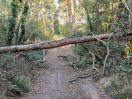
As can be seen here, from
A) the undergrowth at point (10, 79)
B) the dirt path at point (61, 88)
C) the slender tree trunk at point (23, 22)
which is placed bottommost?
the dirt path at point (61, 88)

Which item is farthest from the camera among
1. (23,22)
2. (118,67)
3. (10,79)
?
(23,22)

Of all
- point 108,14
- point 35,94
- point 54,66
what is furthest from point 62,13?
point 35,94

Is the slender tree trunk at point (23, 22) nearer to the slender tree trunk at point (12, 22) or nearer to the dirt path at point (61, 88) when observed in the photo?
the slender tree trunk at point (12, 22)

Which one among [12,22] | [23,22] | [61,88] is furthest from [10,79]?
[23,22]

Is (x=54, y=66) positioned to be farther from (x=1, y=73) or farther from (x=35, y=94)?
(x=1, y=73)

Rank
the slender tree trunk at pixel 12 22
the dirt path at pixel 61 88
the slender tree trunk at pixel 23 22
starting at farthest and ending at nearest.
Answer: the slender tree trunk at pixel 23 22, the slender tree trunk at pixel 12 22, the dirt path at pixel 61 88

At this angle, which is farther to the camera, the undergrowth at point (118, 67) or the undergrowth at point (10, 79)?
the undergrowth at point (10, 79)

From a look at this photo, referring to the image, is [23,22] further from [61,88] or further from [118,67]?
[118,67]

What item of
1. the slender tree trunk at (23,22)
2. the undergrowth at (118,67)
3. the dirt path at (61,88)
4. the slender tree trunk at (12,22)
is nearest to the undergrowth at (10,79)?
the dirt path at (61,88)

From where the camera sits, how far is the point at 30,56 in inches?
765

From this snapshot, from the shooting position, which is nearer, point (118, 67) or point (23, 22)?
point (118, 67)

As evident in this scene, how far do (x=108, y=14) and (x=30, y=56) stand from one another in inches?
260

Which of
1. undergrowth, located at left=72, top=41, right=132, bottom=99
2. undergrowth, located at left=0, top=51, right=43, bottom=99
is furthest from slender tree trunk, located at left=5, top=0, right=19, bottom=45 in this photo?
undergrowth, located at left=72, top=41, right=132, bottom=99

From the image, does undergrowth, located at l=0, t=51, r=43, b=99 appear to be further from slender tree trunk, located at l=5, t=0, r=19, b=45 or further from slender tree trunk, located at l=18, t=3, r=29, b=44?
slender tree trunk, located at l=18, t=3, r=29, b=44
